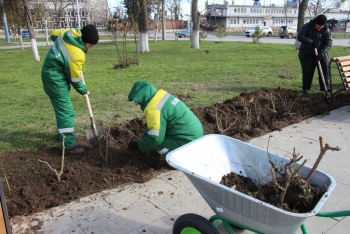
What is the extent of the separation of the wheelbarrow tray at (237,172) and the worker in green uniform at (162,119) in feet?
2.79

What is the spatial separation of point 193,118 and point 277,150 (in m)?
1.36

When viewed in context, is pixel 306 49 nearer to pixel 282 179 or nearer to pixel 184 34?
pixel 282 179

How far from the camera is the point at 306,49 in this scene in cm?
656

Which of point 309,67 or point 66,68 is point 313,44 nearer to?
point 309,67

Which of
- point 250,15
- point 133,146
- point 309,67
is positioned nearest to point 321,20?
point 309,67

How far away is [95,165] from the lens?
12.0 feet

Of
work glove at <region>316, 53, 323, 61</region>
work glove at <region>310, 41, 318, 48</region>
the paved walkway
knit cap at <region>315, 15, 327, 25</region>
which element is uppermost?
knit cap at <region>315, 15, 327, 25</region>

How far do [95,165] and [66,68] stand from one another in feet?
4.10

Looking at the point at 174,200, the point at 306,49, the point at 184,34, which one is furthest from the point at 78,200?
the point at 184,34

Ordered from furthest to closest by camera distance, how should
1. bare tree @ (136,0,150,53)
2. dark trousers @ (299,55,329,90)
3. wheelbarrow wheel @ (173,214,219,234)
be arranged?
bare tree @ (136,0,150,53) → dark trousers @ (299,55,329,90) → wheelbarrow wheel @ (173,214,219,234)

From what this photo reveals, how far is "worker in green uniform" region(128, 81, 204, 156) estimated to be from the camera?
3148 mm

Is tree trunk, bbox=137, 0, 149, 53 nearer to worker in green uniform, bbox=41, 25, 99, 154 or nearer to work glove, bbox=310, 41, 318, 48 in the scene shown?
work glove, bbox=310, 41, 318, 48

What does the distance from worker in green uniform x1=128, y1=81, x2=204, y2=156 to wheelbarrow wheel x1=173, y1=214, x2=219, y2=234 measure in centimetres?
116

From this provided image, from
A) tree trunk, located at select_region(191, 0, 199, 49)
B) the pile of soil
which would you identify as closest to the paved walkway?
the pile of soil
